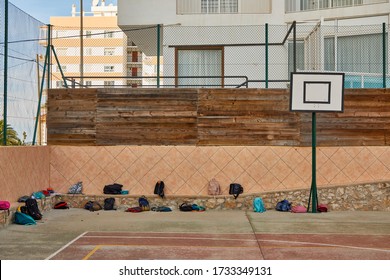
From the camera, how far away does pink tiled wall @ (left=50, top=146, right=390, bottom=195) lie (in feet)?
63.5

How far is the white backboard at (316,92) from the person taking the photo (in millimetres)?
18766

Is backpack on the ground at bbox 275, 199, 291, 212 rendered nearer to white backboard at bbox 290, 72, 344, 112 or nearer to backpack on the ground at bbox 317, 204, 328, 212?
backpack on the ground at bbox 317, 204, 328, 212

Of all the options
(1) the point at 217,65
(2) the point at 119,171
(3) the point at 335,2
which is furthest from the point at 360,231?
(3) the point at 335,2

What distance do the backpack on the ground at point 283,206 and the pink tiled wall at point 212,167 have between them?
692 mm

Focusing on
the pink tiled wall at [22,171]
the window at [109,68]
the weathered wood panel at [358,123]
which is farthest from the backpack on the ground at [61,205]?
the window at [109,68]

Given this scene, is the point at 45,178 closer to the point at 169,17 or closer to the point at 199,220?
the point at 199,220

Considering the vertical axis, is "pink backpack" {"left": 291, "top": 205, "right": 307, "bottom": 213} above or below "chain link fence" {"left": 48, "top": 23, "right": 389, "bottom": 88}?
below

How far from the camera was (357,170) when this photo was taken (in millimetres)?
19312

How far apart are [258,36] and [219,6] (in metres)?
2.84

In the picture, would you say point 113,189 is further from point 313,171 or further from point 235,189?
point 313,171

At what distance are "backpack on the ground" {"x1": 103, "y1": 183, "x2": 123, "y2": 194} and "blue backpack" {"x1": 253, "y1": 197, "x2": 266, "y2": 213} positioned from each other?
4.58 meters

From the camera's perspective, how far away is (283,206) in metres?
18.5

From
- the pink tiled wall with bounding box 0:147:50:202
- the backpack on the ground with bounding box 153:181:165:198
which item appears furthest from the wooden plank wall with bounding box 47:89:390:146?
the backpack on the ground with bounding box 153:181:165:198
